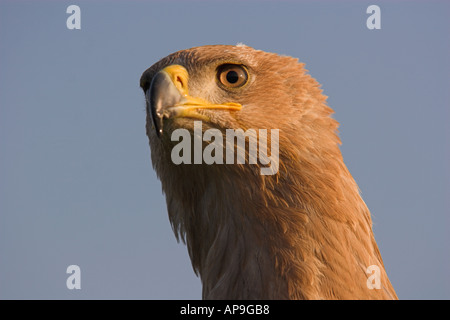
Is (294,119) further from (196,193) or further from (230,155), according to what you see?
(196,193)

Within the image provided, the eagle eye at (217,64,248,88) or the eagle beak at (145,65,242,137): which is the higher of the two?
the eagle eye at (217,64,248,88)

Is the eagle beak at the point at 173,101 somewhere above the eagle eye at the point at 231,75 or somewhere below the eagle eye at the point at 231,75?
below

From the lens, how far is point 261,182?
4.63m

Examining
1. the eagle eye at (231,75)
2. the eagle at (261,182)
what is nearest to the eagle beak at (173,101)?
the eagle at (261,182)

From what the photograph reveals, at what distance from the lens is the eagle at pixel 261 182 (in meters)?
4.39

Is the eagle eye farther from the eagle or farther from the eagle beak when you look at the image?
the eagle beak

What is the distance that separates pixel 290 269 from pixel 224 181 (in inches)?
34.3

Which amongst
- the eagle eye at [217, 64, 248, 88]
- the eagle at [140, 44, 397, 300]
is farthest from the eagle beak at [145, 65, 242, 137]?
the eagle eye at [217, 64, 248, 88]

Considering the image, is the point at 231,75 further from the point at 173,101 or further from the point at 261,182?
the point at 261,182

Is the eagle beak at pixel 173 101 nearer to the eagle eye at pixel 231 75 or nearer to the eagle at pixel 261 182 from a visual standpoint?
the eagle at pixel 261 182

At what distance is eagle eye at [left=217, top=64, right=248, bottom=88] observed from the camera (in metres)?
4.83

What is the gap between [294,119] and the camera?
15.6 ft
